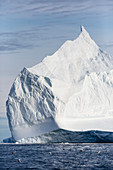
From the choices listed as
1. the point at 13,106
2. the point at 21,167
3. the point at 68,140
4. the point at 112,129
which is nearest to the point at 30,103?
the point at 13,106

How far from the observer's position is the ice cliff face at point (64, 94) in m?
40.1

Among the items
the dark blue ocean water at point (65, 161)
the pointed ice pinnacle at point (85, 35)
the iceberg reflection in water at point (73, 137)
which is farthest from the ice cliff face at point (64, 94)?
the dark blue ocean water at point (65, 161)

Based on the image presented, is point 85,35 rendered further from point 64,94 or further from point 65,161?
point 65,161

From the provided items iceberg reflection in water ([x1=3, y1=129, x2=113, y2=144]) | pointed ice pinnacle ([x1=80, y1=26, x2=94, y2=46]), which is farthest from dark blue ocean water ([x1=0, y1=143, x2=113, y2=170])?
pointed ice pinnacle ([x1=80, y1=26, x2=94, y2=46])

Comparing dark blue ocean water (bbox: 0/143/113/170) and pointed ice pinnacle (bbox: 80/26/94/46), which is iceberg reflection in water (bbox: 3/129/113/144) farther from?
pointed ice pinnacle (bbox: 80/26/94/46)

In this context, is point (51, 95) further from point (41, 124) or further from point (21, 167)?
point (21, 167)

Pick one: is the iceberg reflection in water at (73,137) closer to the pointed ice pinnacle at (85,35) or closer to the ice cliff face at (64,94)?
the ice cliff face at (64,94)

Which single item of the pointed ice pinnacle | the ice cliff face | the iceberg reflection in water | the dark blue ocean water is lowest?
the dark blue ocean water

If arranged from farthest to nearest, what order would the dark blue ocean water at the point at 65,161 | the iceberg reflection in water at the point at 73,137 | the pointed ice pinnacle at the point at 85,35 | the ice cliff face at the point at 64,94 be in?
the pointed ice pinnacle at the point at 85,35, the iceberg reflection in water at the point at 73,137, the ice cliff face at the point at 64,94, the dark blue ocean water at the point at 65,161

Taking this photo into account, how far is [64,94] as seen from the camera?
3972 cm

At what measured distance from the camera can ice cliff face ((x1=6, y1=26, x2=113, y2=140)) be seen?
40125 mm

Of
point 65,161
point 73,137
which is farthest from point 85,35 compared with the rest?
point 65,161

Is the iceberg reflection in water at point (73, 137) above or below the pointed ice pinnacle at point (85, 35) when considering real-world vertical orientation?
below

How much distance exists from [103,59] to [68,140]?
8219mm
